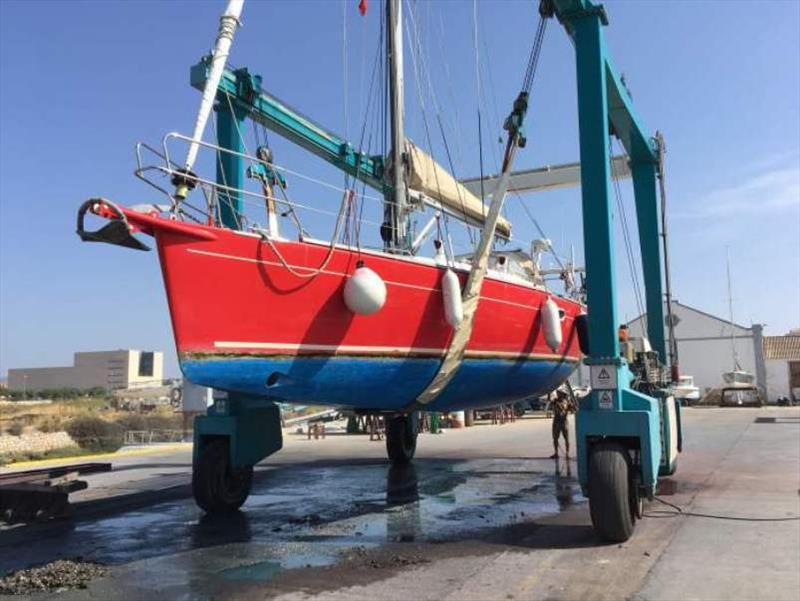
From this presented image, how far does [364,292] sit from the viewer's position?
6520 millimetres

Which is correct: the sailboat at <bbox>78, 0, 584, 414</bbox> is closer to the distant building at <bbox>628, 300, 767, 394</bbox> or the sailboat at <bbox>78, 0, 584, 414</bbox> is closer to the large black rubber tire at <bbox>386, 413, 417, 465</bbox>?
the large black rubber tire at <bbox>386, 413, 417, 465</bbox>

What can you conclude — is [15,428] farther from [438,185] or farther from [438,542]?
[438,542]

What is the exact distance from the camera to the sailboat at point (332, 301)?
5.92 meters

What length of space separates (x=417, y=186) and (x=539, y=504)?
477 cm

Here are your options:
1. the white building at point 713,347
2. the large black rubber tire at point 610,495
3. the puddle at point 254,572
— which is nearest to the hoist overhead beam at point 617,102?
the large black rubber tire at point 610,495

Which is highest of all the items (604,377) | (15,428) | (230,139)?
(230,139)

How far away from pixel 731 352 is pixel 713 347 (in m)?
1.12

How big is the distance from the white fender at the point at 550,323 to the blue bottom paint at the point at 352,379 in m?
0.55

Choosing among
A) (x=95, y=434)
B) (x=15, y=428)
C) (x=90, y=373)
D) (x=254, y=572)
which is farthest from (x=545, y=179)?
(x=90, y=373)

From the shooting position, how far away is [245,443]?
8.25 m

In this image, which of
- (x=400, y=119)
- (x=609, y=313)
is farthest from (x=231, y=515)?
(x=400, y=119)

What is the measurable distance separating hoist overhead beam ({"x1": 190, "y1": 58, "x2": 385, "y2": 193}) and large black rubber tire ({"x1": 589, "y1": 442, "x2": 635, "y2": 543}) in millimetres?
4572

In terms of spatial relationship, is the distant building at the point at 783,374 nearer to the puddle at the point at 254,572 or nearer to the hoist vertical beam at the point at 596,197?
the hoist vertical beam at the point at 596,197

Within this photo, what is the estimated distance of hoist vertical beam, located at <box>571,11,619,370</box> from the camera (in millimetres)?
7074
